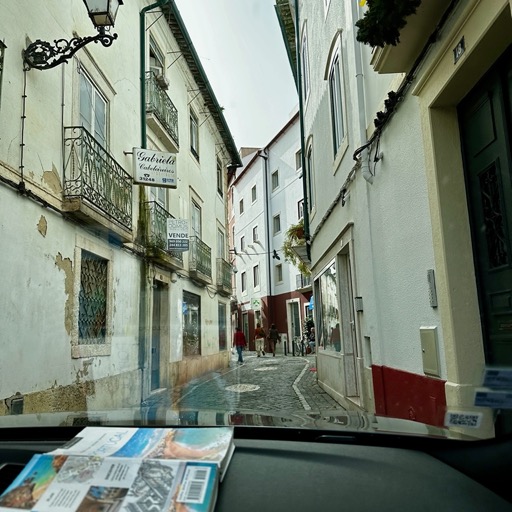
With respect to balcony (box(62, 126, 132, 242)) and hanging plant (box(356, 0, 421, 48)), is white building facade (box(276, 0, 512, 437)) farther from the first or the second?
balcony (box(62, 126, 132, 242))

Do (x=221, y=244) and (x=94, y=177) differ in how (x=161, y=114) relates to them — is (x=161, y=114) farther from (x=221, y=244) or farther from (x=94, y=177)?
(x=221, y=244)

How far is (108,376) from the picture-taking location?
8414 millimetres

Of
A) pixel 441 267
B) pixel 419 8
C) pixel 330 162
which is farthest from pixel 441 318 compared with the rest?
pixel 330 162

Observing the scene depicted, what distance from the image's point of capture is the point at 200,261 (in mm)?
14594

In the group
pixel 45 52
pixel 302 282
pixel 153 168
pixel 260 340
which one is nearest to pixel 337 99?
pixel 153 168

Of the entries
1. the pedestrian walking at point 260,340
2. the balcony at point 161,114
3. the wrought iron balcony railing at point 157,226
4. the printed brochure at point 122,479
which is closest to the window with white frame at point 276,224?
the pedestrian walking at point 260,340

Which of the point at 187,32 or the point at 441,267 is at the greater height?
the point at 187,32

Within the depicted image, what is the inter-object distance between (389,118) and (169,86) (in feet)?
28.8

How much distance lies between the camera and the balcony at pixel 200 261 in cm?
1386

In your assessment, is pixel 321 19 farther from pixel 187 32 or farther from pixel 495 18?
pixel 495 18

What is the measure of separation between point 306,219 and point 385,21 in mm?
9476

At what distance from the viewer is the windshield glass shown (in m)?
3.31

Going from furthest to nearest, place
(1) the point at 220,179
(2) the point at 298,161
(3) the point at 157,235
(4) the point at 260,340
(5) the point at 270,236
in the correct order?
Answer: (5) the point at 270,236
(2) the point at 298,161
(4) the point at 260,340
(1) the point at 220,179
(3) the point at 157,235

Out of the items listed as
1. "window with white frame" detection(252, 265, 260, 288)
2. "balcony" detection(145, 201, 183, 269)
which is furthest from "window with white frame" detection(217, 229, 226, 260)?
"window with white frame" detection(252, 265, 260, 288)
